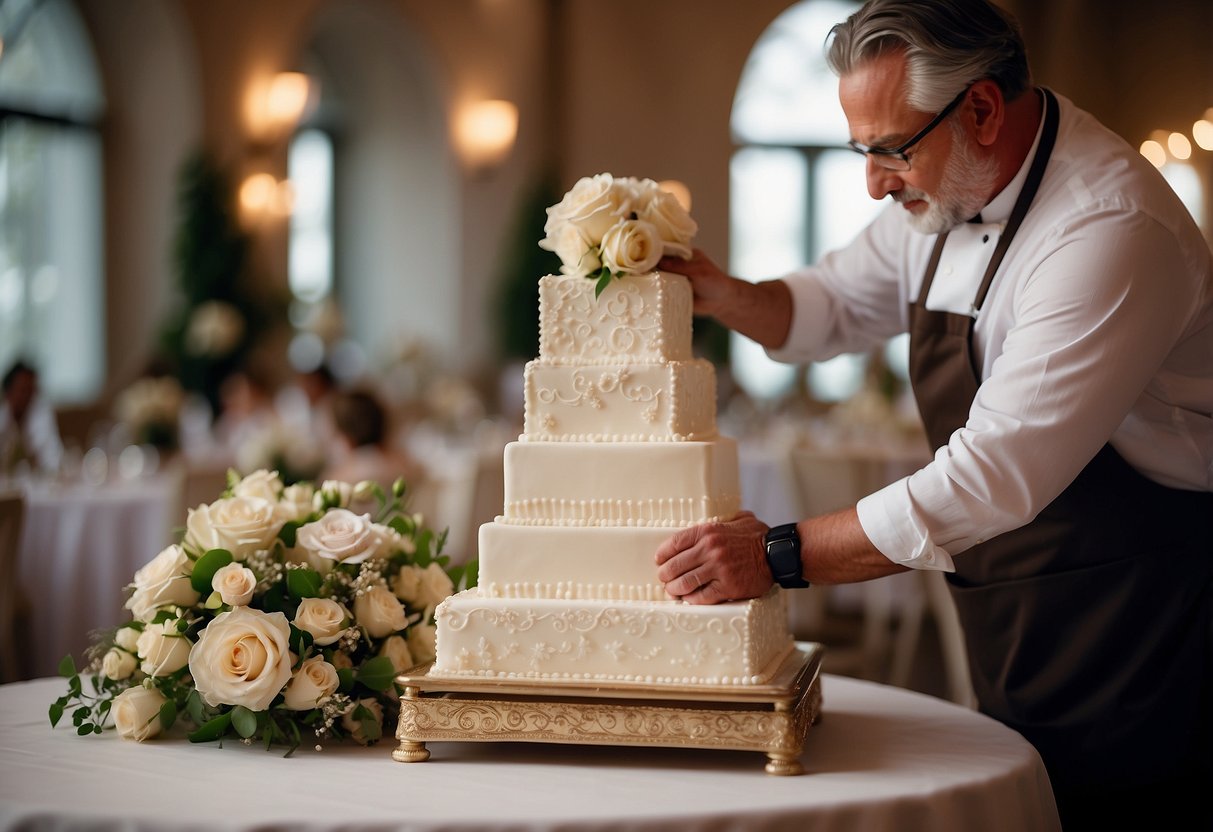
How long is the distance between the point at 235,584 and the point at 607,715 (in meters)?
0.62

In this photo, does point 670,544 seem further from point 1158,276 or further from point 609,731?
point 1158,276

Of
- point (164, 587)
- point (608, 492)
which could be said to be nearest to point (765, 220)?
point (608, 492)

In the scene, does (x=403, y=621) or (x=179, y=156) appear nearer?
(x=403, y=621)

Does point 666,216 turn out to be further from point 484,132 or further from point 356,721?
point 484,132

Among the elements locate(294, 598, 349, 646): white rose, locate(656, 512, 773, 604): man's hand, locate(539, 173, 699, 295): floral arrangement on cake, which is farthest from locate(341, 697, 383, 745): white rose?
locate(539, 173, 699, 295): floral arrangement on cake

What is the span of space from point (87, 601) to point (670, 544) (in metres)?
4.22

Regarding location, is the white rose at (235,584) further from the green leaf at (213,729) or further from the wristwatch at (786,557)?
the wristwatch at (786,557)

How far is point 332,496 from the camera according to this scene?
93.0 inches

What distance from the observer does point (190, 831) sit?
64.3 inches

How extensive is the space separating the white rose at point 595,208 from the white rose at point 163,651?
2.97 feet

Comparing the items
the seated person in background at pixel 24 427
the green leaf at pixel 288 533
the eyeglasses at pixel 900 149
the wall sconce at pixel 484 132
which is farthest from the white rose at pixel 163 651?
the wall sconce at pixel 484 132

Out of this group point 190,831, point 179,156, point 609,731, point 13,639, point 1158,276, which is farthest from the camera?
point 179,156

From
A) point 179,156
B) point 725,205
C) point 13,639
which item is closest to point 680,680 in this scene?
point 13,639

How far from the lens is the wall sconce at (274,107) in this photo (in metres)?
10.6
